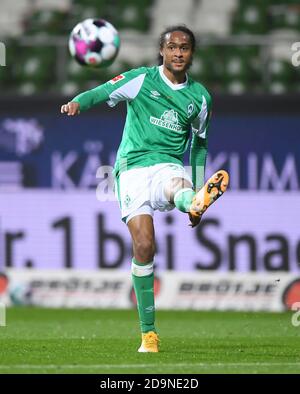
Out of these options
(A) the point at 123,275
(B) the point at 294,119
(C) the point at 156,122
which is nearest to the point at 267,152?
(B) the point at 294,119

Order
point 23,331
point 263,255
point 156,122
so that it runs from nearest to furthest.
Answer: point 156,122, point 23,331, point 263,255

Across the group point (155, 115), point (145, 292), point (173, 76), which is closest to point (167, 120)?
point (155, 115)

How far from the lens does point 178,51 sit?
940 cm

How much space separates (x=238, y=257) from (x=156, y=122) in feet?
24.0

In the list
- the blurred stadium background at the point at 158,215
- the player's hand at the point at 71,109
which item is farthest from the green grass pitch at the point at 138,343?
the player's hand at the point at 71,109

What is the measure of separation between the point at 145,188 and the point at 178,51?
1.12 metres

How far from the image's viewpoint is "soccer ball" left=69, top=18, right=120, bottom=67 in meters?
12.4

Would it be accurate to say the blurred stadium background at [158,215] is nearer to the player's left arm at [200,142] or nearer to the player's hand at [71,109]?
the player's left arm at [200,142]

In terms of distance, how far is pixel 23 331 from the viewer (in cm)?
1201

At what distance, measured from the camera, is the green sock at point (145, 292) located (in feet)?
30.3

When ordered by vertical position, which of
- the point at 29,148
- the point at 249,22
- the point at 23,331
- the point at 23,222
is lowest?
the point at 23,331

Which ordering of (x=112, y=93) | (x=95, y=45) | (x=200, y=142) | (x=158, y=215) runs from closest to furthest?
1. (x=112, y=93)
2. (x=200, y=142)
3. (x=95, y=45)
4. (x=158, y=215)

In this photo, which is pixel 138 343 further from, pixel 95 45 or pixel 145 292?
pixel 95 45

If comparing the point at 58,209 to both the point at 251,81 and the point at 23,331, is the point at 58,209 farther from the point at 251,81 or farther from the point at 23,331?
the point at 23,331
